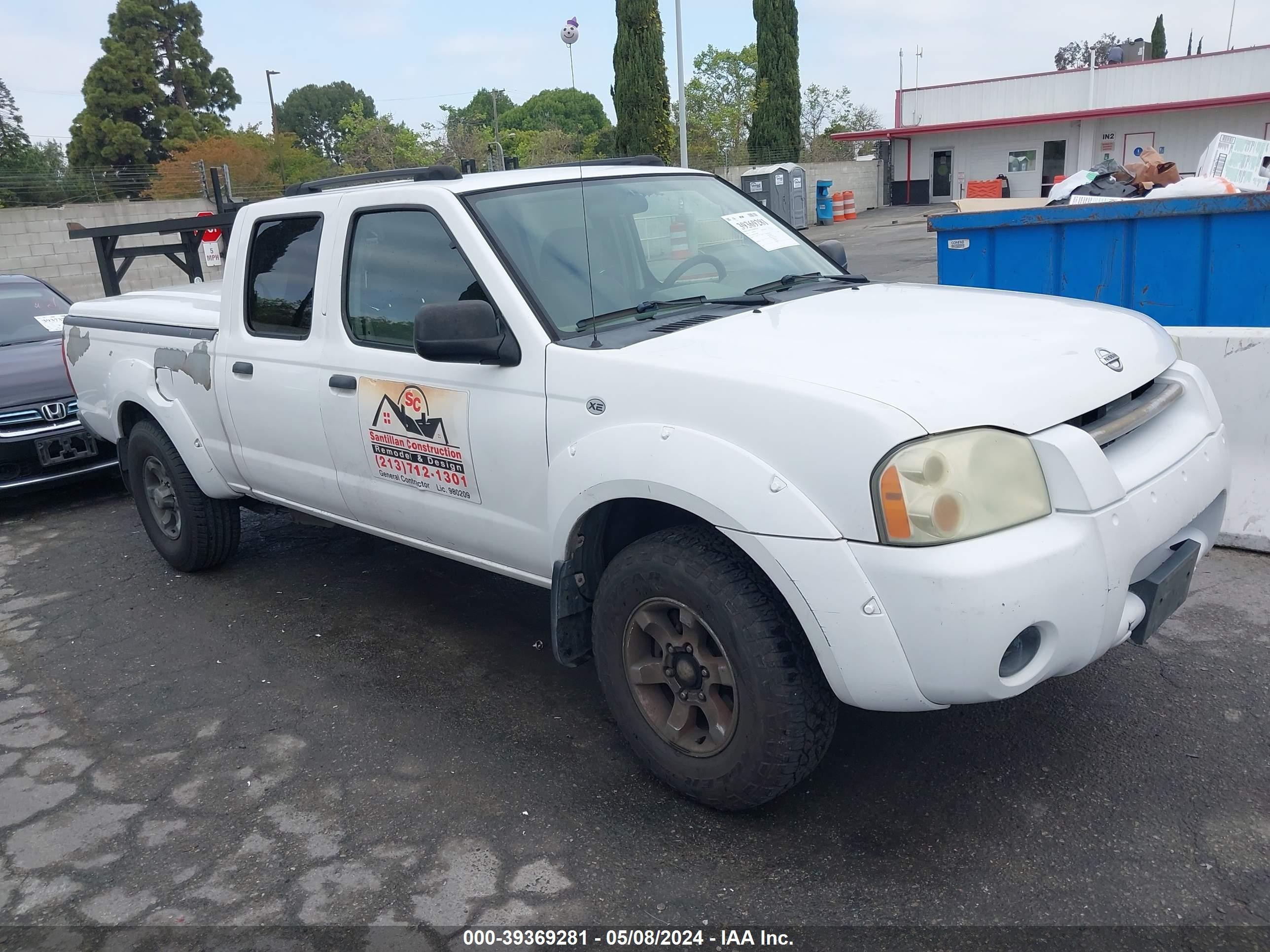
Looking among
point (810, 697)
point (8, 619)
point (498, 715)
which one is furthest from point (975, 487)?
point (8, 619)

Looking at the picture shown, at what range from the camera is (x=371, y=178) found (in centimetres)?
438

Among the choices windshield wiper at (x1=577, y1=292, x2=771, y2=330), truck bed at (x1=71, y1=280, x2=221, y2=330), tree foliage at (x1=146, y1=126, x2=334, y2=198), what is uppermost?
tree foliage at (x1=146, y1=126, x2=334, y2=198)

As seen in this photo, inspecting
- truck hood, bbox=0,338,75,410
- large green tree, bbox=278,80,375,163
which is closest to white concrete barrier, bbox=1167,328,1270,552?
truck hood, bbox=0,338,75,410

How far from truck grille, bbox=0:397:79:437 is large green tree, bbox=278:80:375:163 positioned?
9669 centimetres

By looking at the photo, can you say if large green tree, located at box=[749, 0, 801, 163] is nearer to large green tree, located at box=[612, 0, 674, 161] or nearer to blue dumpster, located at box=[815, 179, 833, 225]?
blue dumpster, located at box=[815, 179, 833, 225]

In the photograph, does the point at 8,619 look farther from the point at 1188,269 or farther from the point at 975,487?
the point at 1188,269

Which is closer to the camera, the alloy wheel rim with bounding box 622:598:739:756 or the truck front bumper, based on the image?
the truck front bumper

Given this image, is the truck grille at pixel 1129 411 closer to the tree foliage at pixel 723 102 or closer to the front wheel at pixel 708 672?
the front wheel at pixel 708 672

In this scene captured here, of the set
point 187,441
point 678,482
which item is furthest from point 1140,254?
point 187,441

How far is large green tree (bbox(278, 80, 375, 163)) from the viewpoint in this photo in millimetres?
96875

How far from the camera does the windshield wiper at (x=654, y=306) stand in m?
3.32

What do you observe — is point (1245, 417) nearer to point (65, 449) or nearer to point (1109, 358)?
point (1109, 358)

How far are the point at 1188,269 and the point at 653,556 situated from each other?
12.7 ft

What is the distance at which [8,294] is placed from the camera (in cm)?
827
